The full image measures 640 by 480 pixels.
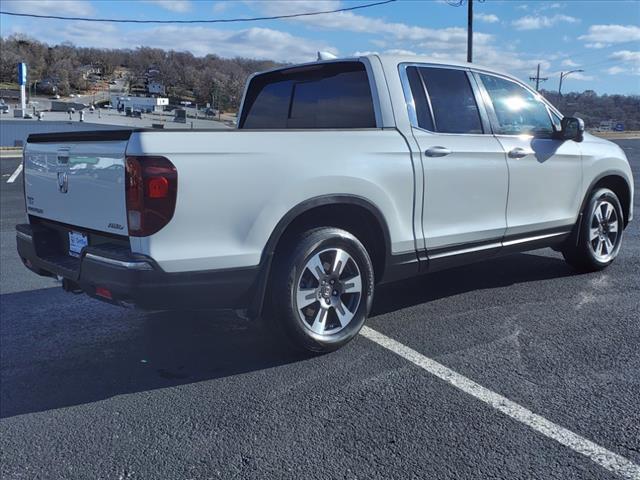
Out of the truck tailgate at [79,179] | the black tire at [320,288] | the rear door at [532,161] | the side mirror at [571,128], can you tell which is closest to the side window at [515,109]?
the rear door at [532,161]

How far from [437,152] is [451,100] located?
0.57 meters

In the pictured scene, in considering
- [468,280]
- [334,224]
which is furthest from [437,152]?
[468,280]

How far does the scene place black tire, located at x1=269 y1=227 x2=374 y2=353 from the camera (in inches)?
144

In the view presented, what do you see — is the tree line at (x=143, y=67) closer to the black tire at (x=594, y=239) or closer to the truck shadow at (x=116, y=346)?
the truck shadow at (x=116, y=346)

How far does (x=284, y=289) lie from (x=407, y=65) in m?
1.99

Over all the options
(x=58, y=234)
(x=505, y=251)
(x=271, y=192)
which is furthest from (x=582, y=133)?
(x=58, y=234)

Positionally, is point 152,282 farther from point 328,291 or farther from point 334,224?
point 334,224

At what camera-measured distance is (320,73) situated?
15.6 feet

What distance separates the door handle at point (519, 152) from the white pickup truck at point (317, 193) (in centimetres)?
2

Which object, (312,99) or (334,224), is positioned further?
(312,99)

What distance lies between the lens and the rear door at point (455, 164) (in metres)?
4.34

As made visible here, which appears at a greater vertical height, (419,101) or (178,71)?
(178,71)

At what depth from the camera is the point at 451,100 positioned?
462cm

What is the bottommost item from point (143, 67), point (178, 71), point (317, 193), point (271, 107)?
point (317, 193)
